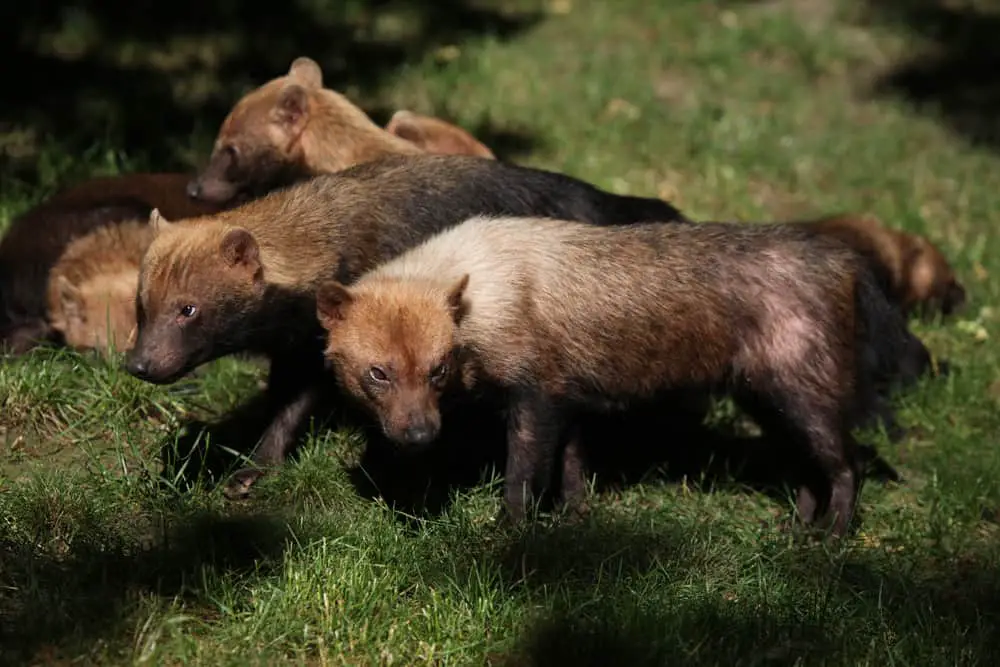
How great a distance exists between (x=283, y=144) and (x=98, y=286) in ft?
4.56

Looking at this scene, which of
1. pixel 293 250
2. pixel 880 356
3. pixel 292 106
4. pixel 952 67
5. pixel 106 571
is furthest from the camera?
pixel 952 67

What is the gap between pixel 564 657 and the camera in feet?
18.0

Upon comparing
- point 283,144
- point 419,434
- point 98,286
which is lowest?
point 98,286

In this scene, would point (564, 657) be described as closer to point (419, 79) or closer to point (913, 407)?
point (913, 407)

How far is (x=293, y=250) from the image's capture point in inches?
260

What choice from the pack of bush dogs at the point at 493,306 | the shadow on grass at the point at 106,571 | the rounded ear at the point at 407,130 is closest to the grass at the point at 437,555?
the shadow on grass at the point at 106,571

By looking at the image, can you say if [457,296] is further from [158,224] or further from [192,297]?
[158,224]

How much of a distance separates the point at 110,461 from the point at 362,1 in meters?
7.36

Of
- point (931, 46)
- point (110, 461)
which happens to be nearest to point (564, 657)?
point (110, 461)

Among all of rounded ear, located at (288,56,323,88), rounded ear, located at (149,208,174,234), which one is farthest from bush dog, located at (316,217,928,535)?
rounded ear, located at (288,56,323,88)

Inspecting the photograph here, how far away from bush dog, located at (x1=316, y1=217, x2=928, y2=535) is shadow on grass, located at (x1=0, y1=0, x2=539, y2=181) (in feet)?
13.6

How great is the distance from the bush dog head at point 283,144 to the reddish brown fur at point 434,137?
88 centimetres

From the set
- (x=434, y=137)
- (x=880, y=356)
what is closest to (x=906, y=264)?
(x=880, y=356)

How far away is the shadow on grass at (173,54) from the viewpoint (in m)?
10.3
